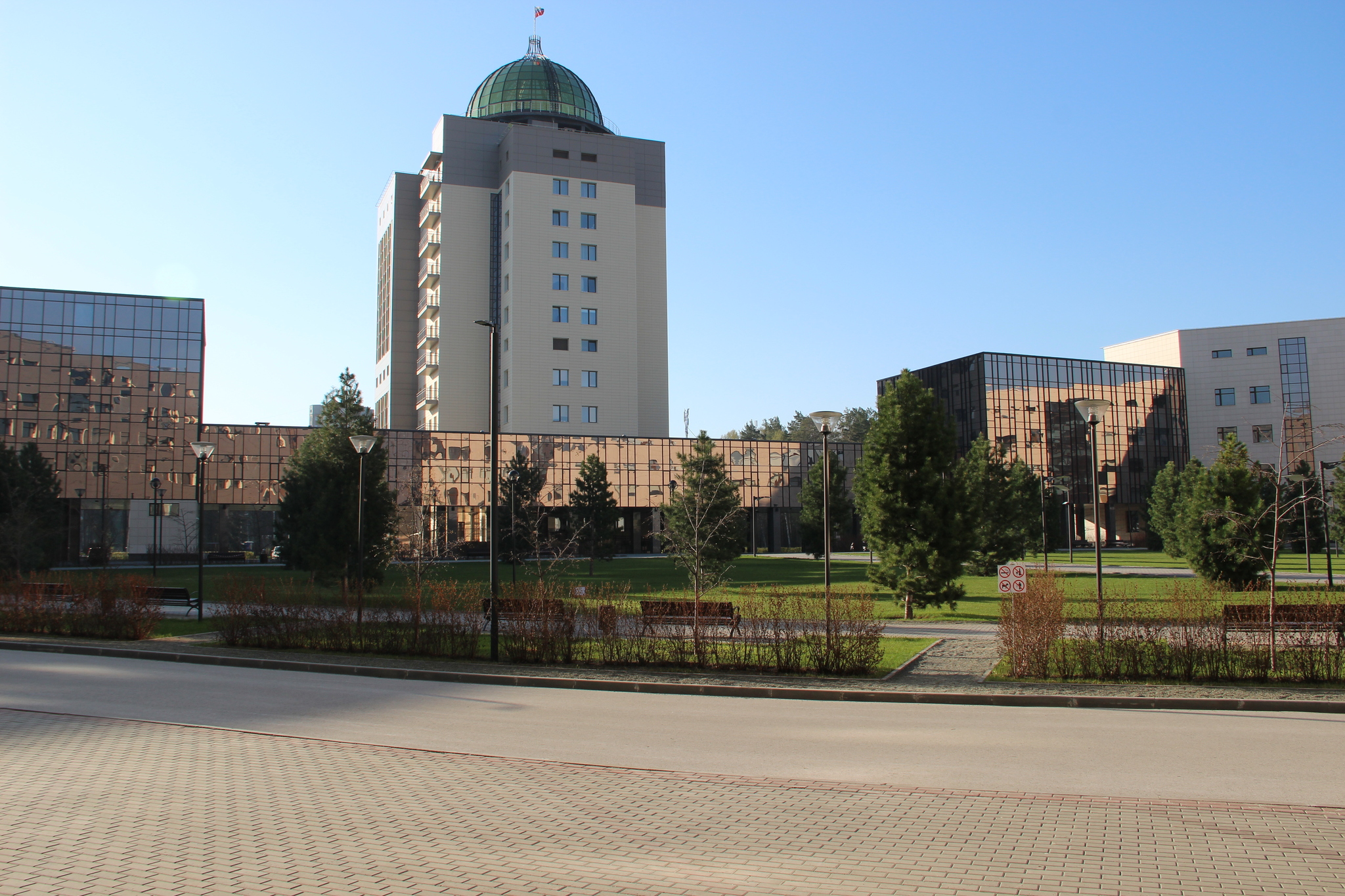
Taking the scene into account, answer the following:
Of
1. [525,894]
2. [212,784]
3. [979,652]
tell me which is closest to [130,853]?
[212,784]

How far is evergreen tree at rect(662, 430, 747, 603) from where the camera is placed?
36.9 metres

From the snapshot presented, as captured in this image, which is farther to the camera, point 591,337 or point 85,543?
point 591,337

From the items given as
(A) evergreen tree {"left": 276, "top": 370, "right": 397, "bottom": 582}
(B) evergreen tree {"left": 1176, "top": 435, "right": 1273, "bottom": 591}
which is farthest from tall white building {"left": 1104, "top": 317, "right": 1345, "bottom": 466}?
(A) evergreen tree {"left": 276, "top": 370, "right": 397, "bottom": 582}

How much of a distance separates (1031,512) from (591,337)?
126ft

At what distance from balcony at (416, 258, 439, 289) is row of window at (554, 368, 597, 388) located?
1263cm

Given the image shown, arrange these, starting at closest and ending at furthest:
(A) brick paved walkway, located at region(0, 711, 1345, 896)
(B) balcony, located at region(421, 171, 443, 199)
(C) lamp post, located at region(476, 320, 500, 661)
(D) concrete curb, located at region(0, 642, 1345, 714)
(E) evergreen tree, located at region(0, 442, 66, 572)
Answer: (A) brick paved walkway, located at region(0, 711, 1345, 896)
(D) concrete curb, located at region(0, 642, 1345, 714)
(C) lamp post, located at region(476, 320, 500, 661)
(E) evergreen tree, located at region(0, 442, 66, 572)
(B) balcony, located at region(421, 171, 443, 199)

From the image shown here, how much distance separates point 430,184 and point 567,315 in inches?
737

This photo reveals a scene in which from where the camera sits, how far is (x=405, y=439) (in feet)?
237

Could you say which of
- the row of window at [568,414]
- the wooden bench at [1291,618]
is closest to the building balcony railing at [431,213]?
the row of window at [568,414]

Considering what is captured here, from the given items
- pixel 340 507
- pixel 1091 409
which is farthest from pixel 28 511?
pixel 1091 409

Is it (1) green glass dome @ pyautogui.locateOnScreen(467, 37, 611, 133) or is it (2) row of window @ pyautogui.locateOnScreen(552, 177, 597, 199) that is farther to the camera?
(1) green glass dome @ pyautogui.locateOnScreen(467, 37, 611, 133)

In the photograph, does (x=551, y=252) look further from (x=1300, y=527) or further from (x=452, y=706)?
(x=452, y=706)

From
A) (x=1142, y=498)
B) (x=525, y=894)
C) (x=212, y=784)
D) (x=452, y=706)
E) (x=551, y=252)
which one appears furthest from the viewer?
(x=1142, y=498)

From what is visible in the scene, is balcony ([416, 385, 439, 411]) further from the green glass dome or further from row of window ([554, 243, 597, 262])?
the green glass dome
